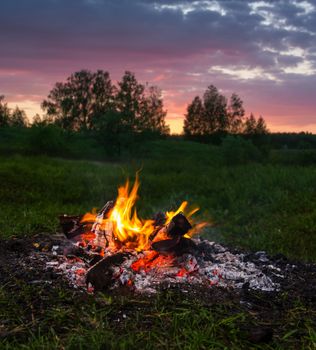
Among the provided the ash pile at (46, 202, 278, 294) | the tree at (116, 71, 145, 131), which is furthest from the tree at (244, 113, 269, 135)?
the ash pile at (46, 202, 278, 294)

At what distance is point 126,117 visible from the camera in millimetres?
30156

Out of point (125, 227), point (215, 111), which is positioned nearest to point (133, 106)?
point (215, 111)

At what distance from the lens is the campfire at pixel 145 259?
221 inches

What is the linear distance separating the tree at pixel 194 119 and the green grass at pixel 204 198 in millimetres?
21834

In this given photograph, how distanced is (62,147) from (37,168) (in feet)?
35.5

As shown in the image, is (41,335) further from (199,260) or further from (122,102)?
(122,102)

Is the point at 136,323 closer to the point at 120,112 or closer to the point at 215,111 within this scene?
the point at 120,112

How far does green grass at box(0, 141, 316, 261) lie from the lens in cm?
994

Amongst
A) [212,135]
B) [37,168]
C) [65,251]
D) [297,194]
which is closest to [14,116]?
[212,135]

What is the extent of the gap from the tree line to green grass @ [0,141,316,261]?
9.76m

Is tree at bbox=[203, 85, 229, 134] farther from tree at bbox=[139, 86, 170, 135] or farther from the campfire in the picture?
the campfire

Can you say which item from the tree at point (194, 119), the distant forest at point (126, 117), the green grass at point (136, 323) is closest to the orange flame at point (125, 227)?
the green grass at point (136, 323)

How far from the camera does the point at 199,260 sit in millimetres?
6250

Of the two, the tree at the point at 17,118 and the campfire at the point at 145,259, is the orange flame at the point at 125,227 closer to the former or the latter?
the campfire at the point at 145,259
